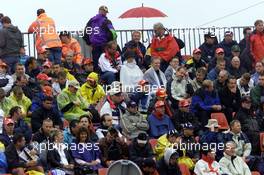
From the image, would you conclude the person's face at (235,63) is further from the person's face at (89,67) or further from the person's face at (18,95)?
the person's face at (18,95)

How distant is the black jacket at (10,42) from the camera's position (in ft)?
113

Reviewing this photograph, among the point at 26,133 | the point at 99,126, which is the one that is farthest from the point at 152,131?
the point at 26,133

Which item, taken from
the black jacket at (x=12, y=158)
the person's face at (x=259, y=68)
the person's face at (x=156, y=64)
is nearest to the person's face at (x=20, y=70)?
the person's face at (x=156, y=64)

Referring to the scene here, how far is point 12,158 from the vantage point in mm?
28812

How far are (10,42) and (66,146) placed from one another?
511 centimetres

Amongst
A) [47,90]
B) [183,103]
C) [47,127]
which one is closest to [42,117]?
[47,90]

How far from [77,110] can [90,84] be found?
119 centimetres

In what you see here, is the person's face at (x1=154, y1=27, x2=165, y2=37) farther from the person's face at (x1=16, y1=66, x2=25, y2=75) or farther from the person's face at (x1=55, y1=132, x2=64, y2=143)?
the person's face at (x1=55, y1=132, x2=64, y2=143)

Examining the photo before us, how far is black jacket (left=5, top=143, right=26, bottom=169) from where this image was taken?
94.4ft

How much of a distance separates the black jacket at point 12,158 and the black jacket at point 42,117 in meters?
2.28

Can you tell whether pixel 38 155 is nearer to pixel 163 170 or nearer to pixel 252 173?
pixel 163 170

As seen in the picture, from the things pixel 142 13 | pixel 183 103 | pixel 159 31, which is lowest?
pixel 183 103

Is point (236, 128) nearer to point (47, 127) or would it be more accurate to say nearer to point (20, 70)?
point (47, 127)

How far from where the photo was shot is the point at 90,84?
33.6 meters
